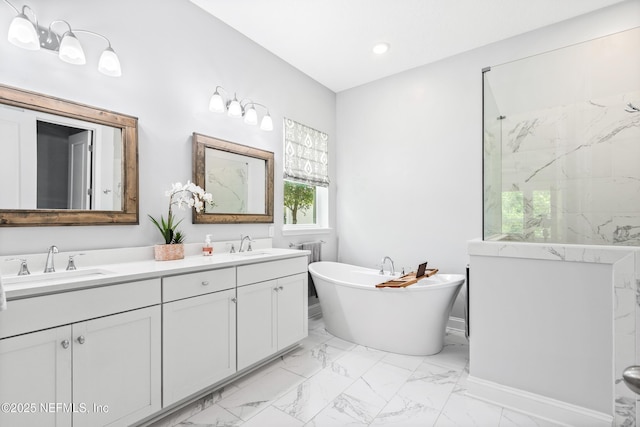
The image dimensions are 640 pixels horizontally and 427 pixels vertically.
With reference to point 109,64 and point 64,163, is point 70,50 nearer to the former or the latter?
point 109,64

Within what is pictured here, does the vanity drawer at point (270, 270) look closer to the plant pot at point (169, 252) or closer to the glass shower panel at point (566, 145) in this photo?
the plant pot at point (169, 252)

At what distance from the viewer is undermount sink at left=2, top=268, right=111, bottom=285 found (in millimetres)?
1435

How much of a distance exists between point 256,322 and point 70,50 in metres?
2.01

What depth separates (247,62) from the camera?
289cm

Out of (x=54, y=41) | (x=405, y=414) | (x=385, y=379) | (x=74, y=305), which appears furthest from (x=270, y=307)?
(x=54, y=41)

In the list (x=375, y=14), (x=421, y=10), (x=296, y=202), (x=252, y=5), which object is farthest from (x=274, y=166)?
(x=421, y=10)

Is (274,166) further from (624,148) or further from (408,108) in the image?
(624,148)

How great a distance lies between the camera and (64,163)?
69.3 inches

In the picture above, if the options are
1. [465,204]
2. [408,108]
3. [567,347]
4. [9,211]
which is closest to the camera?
[9,211]

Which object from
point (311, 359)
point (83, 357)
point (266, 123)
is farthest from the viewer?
point (266, 123)

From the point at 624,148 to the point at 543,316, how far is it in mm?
1116

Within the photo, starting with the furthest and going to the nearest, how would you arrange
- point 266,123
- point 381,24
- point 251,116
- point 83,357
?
point 266,123 < point 251,116 < point 381,24 < point 83,357

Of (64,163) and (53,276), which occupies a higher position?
(64,163)

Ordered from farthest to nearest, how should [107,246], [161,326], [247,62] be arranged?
[247,62] → [107,246] → [161,326]
